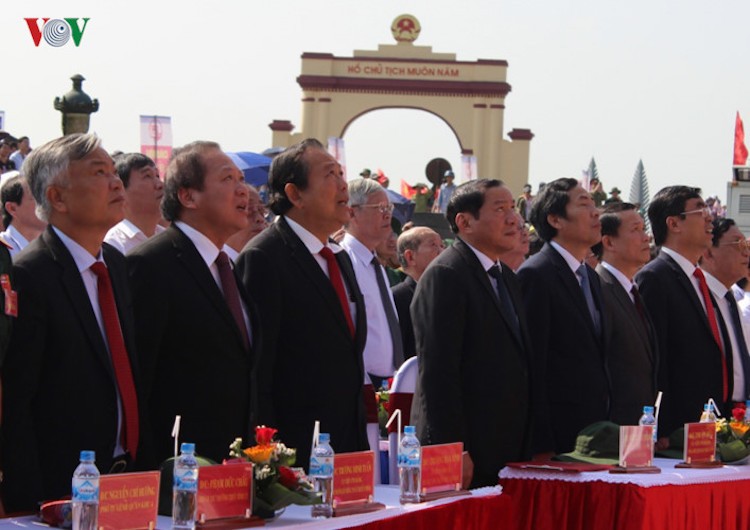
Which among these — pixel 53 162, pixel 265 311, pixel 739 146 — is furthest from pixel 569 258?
pixel 739 146

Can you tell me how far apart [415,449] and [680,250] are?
9.66 ft

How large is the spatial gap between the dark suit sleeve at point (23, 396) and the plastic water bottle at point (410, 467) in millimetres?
1105

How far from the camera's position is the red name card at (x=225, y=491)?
12.1 feet

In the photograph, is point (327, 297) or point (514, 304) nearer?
point (327, 297)

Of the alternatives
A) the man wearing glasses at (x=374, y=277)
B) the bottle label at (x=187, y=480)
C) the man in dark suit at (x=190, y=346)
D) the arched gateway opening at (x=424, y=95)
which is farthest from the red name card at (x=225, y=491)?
the arched gateway opening at (x=424, y=95)

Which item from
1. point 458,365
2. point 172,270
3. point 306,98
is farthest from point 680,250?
point 306,98

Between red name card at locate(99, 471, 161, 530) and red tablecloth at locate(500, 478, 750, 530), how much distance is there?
1.83m

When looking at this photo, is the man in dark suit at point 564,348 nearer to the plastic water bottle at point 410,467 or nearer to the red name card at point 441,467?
the red name card at point 441,467

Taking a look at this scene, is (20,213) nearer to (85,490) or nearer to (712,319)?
(85,490)

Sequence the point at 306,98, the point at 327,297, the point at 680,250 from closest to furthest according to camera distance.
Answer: the point at 327,297
the point at 680,250
the point at 306,98

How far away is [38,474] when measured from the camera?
3.90 meters

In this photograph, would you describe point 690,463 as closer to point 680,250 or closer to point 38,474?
point 680,250

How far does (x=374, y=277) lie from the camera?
6.66m

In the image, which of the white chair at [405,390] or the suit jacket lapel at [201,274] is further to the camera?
the white chair at [405,390]
